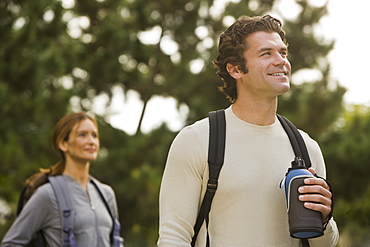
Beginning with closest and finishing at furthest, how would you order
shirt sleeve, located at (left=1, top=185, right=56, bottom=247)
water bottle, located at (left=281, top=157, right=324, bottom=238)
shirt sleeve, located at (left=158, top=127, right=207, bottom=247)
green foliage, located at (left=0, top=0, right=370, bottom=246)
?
water bottle, located at (left=281, top=157, right=324, bottom=238), shirt sleeve, located at (left=158, top=127, right=207, bottom=247), shirt sleeve, located at (left=1, top=185, right=56, bottom=247), green foliage, located at (left=0, top=0, right=370, bottom=246)

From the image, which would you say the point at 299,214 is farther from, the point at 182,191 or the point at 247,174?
the point at 182,191

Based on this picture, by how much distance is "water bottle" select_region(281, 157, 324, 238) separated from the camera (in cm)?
248

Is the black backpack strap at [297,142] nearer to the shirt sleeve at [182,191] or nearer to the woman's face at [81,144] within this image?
the shirt sleeve at [182,191]

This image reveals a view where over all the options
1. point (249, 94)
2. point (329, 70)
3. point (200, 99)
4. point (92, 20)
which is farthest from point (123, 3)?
point (249, 94)

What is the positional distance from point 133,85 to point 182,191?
12321 mm

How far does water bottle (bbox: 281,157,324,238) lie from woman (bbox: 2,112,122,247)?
264 cm

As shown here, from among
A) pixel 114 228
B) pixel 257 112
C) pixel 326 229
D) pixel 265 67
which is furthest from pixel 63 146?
pixel 326 229

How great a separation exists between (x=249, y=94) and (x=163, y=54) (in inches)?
466

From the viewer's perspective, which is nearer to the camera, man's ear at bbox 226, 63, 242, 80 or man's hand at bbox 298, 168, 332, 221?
man's hand at bbox 298, 168, 332, 221

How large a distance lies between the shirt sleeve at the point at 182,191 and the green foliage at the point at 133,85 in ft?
28.3

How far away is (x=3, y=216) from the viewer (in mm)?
14625

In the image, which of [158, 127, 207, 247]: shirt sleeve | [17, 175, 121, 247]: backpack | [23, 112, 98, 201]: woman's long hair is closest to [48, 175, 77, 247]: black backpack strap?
[17, 175, 121, 247]: backpack

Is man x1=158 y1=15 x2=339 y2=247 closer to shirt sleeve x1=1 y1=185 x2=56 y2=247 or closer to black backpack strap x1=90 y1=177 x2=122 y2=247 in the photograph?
shirt sleeve x1=1 y1=185 x2=56 y2=247

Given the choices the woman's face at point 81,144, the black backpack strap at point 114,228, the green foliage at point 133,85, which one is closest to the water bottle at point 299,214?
the black backpack strap at point 114,228
